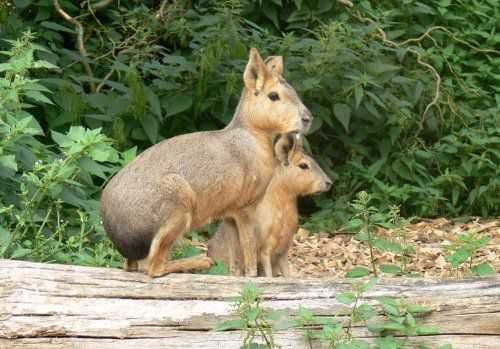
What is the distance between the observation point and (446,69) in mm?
11109

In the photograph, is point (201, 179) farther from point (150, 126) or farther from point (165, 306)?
point (150, 126)

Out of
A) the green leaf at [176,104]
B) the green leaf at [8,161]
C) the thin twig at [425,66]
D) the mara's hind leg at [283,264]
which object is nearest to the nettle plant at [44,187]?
the green leaf at [8,161]

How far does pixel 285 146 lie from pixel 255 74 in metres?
0.55

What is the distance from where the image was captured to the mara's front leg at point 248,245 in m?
6.65

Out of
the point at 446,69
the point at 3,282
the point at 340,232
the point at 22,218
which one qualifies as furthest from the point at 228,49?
the point at 3,282

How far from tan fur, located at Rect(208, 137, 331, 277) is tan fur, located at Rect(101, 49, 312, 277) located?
0.36 meters

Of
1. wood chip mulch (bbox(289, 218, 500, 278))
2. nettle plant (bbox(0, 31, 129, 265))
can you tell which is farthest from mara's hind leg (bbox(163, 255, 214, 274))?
wood chip mulch (bbox(289, 218, 500, 278))

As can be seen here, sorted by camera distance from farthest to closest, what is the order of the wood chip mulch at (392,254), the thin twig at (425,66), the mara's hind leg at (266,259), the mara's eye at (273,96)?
the thin twig at (425,66), the wood chip mulch at (392,254), the mara's hind leg at (266,259), the mara's eye at (273,96)

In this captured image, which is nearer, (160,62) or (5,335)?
(5,335)

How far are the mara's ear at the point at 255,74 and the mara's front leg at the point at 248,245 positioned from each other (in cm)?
72

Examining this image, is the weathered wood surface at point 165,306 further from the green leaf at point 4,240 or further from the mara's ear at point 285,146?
the mara's ear at point 285,146

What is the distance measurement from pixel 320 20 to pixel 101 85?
214cm

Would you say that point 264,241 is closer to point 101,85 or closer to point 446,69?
point 101,85

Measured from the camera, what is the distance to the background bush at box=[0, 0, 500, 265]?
373 inches
